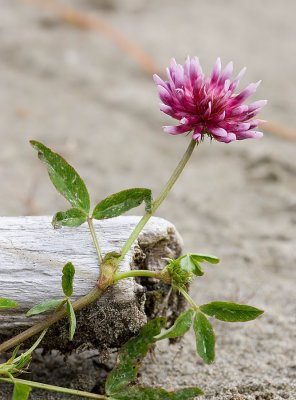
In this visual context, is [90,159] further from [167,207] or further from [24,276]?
[24,276]

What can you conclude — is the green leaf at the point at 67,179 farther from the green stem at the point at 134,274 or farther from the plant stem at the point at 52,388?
the plant stem at the point at 52,388

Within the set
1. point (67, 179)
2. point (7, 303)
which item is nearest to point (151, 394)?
point (7, 303)

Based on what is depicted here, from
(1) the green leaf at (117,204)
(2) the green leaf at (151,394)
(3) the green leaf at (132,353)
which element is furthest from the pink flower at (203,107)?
(2) the green leaf at (151,394)

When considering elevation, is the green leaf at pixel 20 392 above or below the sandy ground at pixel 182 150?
below

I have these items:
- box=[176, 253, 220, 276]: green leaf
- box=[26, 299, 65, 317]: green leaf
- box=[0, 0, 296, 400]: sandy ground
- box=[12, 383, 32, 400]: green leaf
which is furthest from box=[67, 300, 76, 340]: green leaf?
box=[0, 0, 296, 400]: sandy ground

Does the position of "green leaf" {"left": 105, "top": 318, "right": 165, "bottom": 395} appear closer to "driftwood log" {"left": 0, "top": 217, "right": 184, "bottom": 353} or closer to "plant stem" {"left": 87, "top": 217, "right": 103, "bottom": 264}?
"driftwood log" {"left": 0, "top": 217, "right": 184, "bottom": 353}
